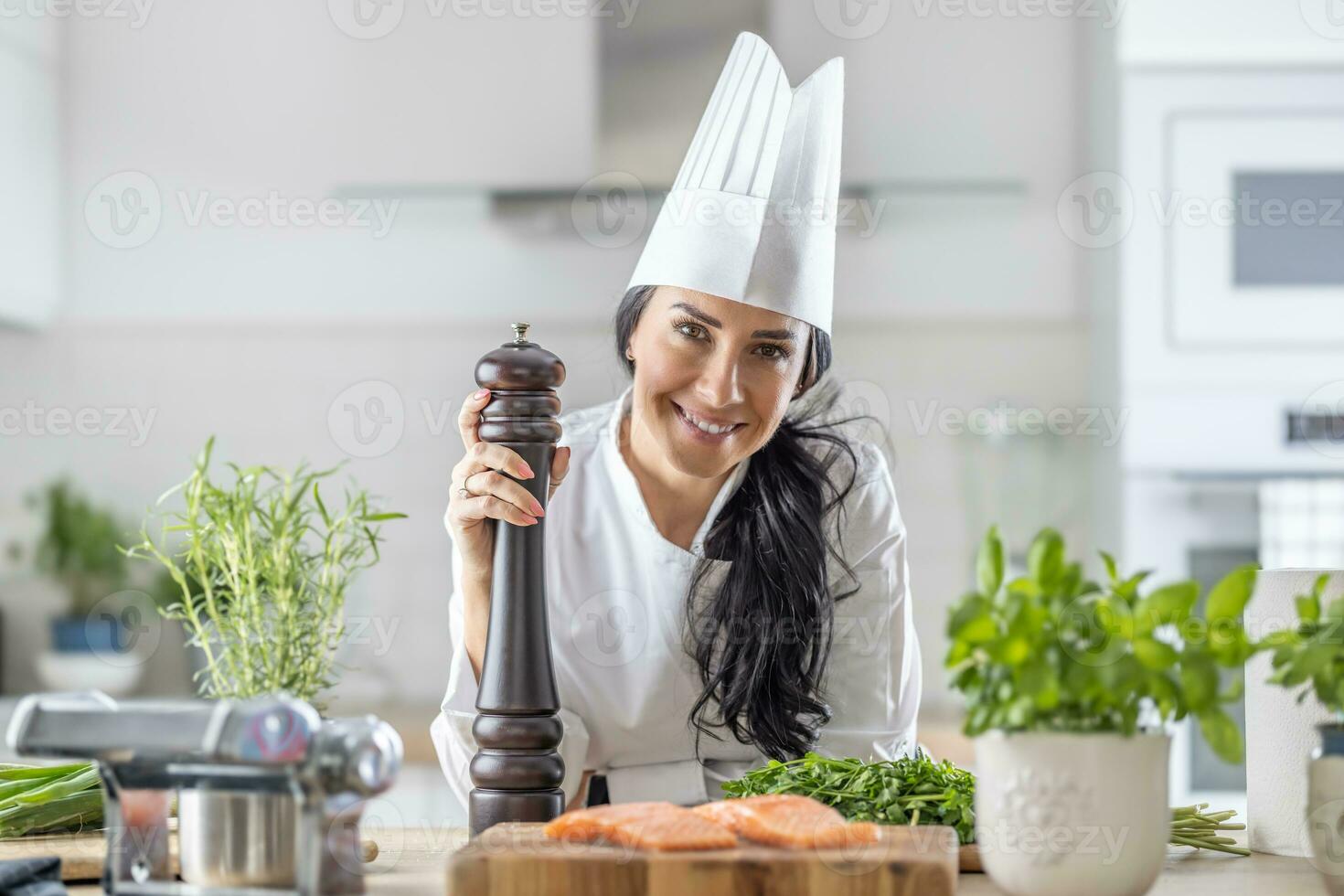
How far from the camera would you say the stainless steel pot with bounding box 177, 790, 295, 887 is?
2.36 feet

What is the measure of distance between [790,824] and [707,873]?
0.06m

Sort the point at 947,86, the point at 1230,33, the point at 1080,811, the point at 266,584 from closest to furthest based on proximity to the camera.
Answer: the point at 1080,811, the point at 266,584, the point at 1230,33, the point at 947,86

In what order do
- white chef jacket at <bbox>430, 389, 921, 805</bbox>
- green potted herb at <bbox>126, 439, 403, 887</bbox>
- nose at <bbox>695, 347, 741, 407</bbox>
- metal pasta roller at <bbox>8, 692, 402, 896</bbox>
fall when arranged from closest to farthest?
metal pasta roller at <bbox>8, 692, 402, 896</bbox> < green potted herb at <bbox>126, 439, 403, 887</bbox> < nose at <bbox>695, 347, 741, 407</bbox> < white chef jacket at <bbox>430, 389, 921, 805</bbox>

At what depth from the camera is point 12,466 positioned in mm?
2820

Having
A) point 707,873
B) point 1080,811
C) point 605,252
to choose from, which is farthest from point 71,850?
point 605,252

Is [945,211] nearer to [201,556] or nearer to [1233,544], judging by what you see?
[1233,544]

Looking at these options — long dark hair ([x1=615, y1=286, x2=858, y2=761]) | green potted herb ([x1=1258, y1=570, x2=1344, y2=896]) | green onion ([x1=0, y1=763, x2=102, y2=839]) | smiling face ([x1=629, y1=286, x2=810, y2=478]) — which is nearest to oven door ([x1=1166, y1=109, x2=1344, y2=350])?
long dark hair ([x1=615, y1=286, x2=858, y2=761])

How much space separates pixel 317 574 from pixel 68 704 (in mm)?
219

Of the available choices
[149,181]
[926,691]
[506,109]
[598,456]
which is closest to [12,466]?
[149,181]

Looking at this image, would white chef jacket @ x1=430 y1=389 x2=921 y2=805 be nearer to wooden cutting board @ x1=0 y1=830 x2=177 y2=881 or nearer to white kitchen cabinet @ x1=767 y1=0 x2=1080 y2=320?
wooden cutting board @ x1=0 y1=830 x2=177 y2=881

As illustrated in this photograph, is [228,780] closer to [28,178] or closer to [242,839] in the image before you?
[242,839]

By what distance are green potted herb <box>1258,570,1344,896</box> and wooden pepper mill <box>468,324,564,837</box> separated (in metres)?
0.47

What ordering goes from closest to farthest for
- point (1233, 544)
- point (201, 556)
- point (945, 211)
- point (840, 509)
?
point (201, 556), point (840, 509), point (1233, 544), point (945, 211)

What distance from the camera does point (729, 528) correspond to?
58.2 inches
